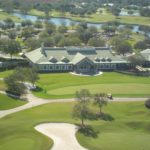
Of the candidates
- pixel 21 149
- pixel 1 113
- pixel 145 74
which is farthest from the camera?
pixel 145 74

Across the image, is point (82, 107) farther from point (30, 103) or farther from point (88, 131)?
point (30, 103)

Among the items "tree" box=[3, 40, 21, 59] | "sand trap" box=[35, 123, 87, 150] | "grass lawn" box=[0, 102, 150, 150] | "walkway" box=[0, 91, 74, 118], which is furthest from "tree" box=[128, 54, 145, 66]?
"sand trap" box=[35, 123, 87, 150]

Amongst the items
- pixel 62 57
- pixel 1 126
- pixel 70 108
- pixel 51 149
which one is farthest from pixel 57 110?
pixel 62 57

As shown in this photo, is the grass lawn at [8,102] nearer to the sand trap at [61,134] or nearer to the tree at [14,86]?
the tree at [14,86]

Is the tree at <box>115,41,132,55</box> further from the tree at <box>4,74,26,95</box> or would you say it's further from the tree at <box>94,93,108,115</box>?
the tree at <box>94,93,108,115</box>

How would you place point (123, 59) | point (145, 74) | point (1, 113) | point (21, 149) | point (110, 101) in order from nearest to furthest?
point (21, 149) < point (1, 113) < point (110, 101) < point (145, 74) < point (123, 59)

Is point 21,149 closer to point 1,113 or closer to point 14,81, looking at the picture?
point 1,113
